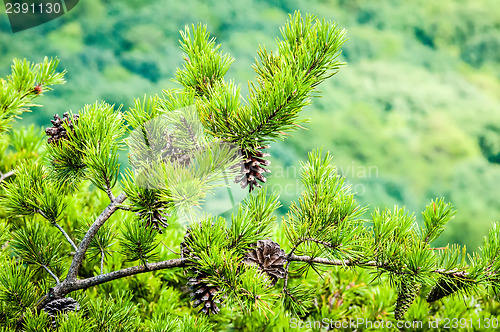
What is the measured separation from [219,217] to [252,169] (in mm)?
62

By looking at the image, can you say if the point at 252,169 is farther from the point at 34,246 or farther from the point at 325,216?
the point at 34,246

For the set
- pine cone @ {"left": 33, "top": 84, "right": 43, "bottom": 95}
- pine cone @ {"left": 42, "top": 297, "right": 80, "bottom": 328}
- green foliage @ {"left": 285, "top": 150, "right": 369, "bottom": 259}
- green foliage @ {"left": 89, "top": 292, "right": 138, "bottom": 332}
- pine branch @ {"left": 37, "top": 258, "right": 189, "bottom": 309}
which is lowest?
green foliage @ {"left": 89, "top": 292, "right": 138, "bottom": 332}

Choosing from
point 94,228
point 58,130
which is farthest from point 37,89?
point 94,228

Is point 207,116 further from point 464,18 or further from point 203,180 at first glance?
point 464,18

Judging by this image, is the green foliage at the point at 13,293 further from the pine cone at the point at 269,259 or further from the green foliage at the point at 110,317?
the pine cone at the point at 269,259

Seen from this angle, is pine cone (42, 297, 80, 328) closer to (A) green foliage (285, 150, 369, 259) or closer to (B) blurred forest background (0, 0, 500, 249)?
(A) green foliage (285, 150, 369, 259)

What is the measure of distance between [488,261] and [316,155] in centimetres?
22

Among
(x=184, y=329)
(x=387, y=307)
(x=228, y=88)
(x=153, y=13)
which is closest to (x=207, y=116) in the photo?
(x=228, y=88)

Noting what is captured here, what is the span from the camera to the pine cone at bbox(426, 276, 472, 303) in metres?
0.47

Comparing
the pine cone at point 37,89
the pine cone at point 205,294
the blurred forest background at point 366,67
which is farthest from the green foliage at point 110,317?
the blurred forest background at point 366,67

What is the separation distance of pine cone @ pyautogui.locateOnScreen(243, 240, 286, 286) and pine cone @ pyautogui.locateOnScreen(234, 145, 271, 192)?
72 mm

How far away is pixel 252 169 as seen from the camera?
458mm

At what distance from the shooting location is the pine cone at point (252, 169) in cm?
46

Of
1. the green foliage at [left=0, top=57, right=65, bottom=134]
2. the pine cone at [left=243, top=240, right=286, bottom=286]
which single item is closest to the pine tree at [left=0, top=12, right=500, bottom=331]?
the pine cone at [left=243, top=240, right=286, bottom=286]
